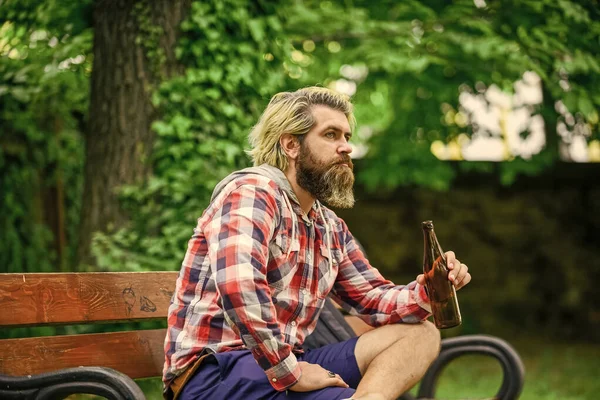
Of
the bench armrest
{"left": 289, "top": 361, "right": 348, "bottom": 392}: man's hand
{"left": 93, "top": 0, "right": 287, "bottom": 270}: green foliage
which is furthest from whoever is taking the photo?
{"left": 93, "top": 0, "right": 287, "bottom": 270}: green foliage

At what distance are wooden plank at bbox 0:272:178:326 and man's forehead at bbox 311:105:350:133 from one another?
35.1 inches

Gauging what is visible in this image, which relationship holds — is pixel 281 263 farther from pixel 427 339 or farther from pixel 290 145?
pixel 427 339

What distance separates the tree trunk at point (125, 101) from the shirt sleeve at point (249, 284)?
2.20m

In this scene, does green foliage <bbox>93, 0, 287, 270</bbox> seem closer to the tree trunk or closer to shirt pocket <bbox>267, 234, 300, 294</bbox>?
the tree trunk

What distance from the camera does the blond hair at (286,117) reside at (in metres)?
3.02

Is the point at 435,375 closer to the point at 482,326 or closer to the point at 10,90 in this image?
the point at 10,90

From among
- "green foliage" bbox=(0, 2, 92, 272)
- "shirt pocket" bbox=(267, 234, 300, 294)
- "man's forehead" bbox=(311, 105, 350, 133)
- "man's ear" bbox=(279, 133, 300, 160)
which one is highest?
"man's forehead" bbox=(311, 105, 350, 133)

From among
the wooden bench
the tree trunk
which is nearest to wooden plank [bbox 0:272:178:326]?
the wooden bench

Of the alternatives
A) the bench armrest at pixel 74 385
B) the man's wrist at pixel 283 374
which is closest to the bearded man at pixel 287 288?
the man's wrist at pixel 283 374

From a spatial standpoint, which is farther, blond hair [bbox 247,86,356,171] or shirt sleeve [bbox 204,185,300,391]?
blond hair [bbox 247,86,356,171]

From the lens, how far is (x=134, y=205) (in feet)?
15.4

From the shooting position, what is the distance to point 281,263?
282cm

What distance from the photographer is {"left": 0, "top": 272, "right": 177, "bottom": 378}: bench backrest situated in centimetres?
279

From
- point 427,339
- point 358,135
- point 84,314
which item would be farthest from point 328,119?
point 358,135
